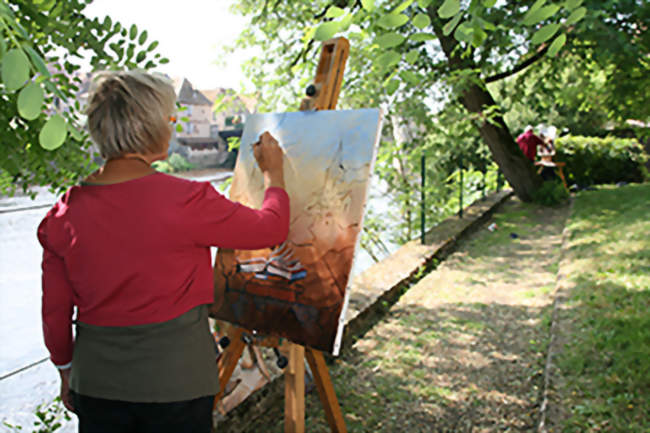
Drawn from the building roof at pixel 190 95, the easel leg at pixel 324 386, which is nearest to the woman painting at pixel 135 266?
the easel leg at pixel 324 386

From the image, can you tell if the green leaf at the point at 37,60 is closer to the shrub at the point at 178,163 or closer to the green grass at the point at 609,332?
the green grass at the point at 609,332

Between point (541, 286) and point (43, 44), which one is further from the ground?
point (43, 44)

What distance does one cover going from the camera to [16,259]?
5.33m

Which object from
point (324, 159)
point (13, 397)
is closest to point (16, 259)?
point (13, 397)

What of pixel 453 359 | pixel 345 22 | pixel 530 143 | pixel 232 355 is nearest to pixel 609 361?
pixel 453 359

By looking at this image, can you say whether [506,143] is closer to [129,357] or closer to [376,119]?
[376,119]

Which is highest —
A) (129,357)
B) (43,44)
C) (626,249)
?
Result: (43,44)

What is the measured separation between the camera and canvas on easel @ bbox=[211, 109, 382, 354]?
6.24 feet

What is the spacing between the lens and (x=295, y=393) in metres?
1.98

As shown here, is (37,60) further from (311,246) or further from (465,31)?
(465,31)

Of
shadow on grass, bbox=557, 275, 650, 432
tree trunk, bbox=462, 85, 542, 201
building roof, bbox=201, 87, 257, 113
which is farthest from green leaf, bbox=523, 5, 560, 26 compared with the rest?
tree trunk, bbox=462, 85, 542, 201

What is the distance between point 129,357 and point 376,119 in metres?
1.26

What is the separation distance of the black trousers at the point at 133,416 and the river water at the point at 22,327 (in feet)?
2.73

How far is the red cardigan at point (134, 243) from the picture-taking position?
125 centimetres
